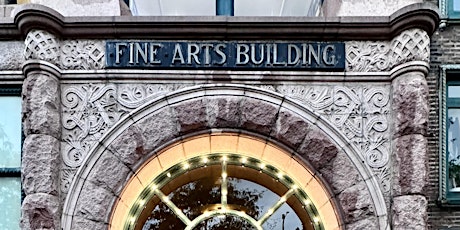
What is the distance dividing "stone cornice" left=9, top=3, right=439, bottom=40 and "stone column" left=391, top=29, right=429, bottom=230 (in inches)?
11.8

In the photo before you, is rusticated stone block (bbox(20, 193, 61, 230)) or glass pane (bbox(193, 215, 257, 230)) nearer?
rusticated stone block (bbox(20, 193, 61, 230))

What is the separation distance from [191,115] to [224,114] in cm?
42

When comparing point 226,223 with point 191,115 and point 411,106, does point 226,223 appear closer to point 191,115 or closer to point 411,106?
point 191,115

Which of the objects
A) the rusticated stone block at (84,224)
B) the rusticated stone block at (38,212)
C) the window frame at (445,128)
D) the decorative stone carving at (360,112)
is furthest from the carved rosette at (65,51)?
the window frame at (445,128)

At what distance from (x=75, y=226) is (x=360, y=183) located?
363cm

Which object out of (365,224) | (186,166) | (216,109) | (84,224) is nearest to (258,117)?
(216,109)

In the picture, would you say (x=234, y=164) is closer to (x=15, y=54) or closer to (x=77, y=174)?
(x=77, y=174)

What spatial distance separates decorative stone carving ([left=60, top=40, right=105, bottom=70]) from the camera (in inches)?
380

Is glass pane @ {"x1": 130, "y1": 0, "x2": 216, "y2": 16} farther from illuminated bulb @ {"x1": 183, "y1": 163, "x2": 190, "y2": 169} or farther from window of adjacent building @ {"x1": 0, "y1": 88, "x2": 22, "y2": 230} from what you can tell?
illuminated bulb @ {"x1": 183, "y1": 163, "x2": 190, "y2": 169}

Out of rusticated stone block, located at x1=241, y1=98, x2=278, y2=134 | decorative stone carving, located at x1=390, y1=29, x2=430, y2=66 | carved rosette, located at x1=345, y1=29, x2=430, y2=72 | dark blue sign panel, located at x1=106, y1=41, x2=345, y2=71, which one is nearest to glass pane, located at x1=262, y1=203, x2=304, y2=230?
rusticated stone block, located at x1=241, y1=98, x2=278, y2=134

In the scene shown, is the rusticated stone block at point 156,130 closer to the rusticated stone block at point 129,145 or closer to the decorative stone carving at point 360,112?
the rusticated stone block at point 129,145

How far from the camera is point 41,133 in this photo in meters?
9.25

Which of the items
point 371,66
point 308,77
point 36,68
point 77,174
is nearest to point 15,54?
point 36,68

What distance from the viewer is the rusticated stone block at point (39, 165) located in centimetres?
916
